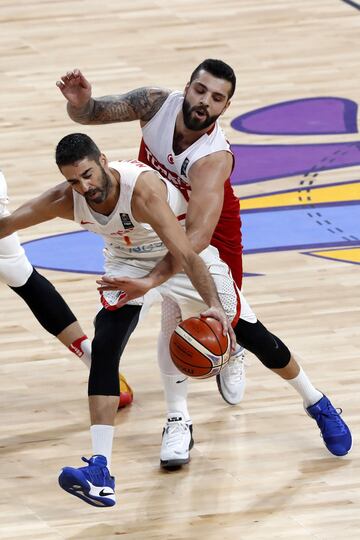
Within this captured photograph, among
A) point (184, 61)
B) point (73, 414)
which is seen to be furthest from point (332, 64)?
point (73, 414)

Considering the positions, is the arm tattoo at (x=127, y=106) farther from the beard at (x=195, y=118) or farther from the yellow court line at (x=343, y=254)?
the yellow court line at (x=343, y=254)

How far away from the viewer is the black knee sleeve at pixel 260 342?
533 centimetres

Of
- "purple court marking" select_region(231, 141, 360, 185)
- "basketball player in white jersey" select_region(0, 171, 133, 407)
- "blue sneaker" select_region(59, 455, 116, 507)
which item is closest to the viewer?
"blue sneaker" select_region(59, 455, 116, 507)

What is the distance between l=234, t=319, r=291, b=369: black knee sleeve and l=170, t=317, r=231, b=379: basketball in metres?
0.36

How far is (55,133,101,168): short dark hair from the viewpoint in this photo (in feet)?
16.0

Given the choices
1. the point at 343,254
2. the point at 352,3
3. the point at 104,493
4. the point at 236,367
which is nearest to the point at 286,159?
the point at 343,254

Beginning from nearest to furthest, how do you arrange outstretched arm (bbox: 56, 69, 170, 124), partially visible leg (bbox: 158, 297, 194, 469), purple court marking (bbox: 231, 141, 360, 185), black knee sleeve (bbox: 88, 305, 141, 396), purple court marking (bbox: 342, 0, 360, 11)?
black knee sleeve (bbox: 88, 305, 141, 396)
partially visible leg (bbox: 158, 297, 194, 469)
outstretched arm (bbox: 56, 69, 170, 124)
purple court marking (bbox: 231, 141, 360, 185)
purple court marking (bbox: 342, 0, 360, 11)

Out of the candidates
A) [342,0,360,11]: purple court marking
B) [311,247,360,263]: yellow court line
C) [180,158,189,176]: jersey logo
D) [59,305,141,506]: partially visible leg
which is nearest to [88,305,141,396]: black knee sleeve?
[59,305,141,506]: partially visible leg

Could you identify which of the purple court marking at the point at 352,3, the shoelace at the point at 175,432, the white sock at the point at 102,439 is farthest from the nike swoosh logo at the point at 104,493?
the purple court marking at the point at 352,3

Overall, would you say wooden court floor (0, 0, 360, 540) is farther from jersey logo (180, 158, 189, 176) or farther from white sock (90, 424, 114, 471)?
jersey logo (180, 158, 189, 176)

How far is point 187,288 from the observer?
5301 millimetres

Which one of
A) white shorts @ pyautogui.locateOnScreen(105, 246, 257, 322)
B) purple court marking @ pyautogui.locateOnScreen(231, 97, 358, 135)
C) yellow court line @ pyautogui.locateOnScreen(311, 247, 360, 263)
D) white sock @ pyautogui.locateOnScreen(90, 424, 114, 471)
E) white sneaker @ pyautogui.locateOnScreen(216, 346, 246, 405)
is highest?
white shorts @ pyautogui.locateOnScreen(105, 246, 257, 322)

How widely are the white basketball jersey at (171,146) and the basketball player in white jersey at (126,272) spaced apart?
0.16 m

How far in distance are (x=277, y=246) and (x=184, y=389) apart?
2.24 m
